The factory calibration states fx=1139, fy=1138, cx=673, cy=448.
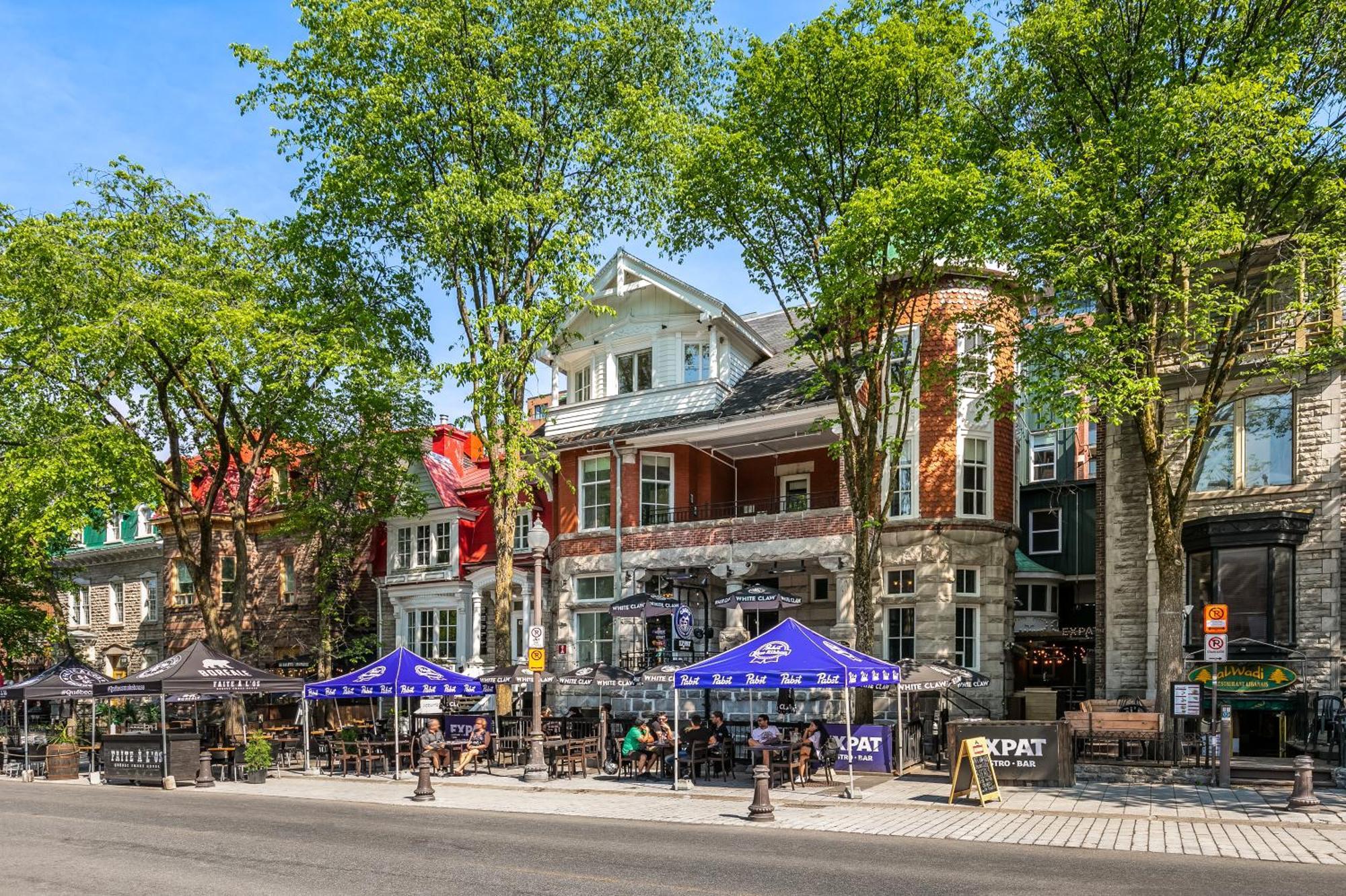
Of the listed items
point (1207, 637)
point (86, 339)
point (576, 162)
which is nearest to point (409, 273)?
point (576, 162)

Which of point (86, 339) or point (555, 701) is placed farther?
point (555, 701)

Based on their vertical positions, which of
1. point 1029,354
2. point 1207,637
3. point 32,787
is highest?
point 1029,354

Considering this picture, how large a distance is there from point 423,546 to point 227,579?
37.0 feet

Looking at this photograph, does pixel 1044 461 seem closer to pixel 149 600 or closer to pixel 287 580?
pixel 287 580

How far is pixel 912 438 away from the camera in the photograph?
30.5m

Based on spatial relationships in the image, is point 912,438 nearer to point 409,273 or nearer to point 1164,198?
point 1164,198

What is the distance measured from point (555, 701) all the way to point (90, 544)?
29074 millimetres

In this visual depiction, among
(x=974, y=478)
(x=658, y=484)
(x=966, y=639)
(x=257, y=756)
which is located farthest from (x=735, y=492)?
(x=257, y=756)

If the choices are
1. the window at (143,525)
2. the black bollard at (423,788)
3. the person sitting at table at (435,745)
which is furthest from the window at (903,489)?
the window at (143,525)

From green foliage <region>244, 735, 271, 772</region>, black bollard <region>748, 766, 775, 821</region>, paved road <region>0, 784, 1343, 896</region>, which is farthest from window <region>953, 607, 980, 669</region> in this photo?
green foliage <region>244, 735, 271, 772</region>

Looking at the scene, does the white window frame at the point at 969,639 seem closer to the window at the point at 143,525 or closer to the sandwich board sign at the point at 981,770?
the sandwich board sign at the point at 981,770

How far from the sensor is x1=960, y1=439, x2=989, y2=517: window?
3009 cm

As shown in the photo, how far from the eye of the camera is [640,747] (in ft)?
75.1

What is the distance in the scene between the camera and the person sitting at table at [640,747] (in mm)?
22781
